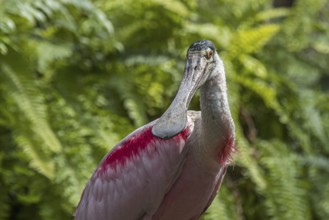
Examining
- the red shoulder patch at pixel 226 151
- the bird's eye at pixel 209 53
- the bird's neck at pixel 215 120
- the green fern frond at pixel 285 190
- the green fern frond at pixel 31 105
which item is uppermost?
the green fern frond at pixel 31 105

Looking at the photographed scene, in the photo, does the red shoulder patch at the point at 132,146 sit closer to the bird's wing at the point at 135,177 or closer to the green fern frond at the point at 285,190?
the bird's wing at the point at 135,177

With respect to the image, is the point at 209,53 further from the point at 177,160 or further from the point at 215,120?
the point at 177,160

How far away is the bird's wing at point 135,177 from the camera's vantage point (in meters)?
2.82

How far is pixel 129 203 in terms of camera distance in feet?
9.68

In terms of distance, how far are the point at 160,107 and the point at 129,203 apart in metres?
1.59

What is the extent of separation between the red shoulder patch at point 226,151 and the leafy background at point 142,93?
1.16m

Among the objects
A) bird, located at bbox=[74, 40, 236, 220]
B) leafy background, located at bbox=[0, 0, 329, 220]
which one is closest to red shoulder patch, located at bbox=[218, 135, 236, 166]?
bird, located at bbox=[74, 40, 236, 220]

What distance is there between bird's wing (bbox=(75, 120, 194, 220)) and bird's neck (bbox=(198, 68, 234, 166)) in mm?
154

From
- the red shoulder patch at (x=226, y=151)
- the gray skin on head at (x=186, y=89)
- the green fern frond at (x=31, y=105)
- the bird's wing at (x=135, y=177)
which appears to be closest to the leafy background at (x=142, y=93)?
the green fern frond at (x=31, y=105)

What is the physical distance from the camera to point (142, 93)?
14.3 ft

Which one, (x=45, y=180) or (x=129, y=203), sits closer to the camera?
(x=129, y=203)

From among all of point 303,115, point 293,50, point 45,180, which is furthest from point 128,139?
point 293,50

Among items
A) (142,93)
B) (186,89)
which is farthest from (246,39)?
(186,89)

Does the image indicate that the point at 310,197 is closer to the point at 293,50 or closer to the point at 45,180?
the point at 293,50
